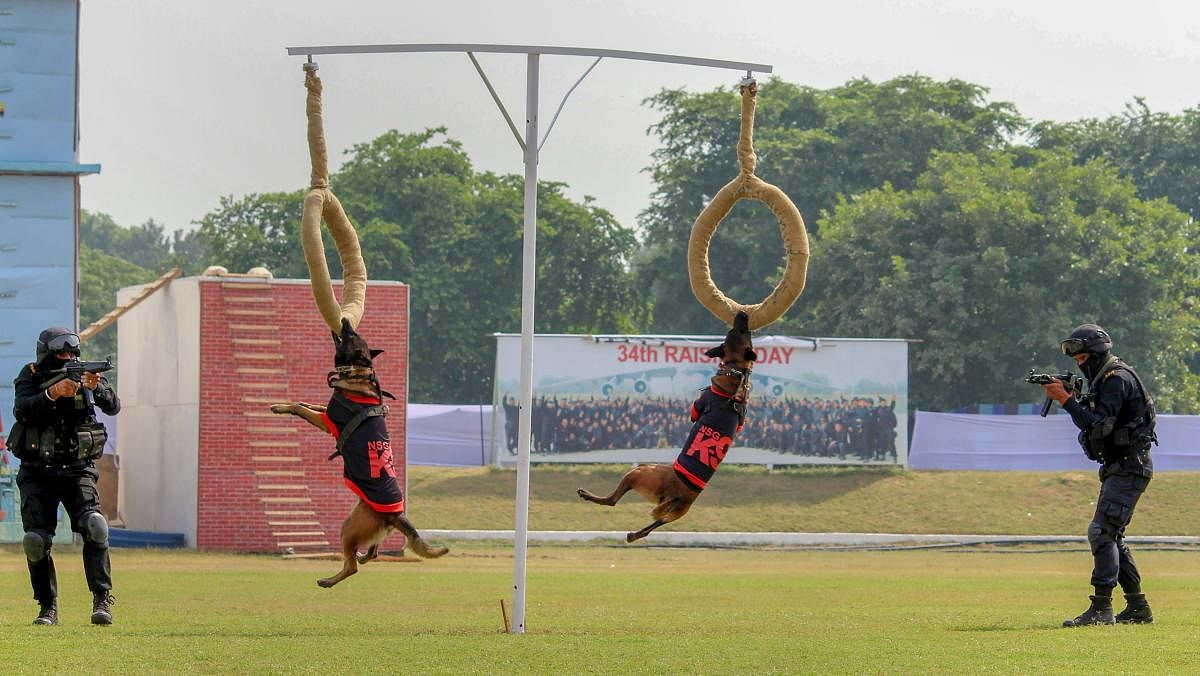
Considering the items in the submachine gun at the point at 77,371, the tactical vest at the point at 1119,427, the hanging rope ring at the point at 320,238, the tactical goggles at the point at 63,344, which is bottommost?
the tactical vest at the point at 1119,427

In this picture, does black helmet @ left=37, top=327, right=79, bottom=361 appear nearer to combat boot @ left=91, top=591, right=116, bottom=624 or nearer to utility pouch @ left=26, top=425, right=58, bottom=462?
utility pouch @ left=26, top=425, right=58, bottom=462

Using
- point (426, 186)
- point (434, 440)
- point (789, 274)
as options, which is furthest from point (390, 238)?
point (789, 274)

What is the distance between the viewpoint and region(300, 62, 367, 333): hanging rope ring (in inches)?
600

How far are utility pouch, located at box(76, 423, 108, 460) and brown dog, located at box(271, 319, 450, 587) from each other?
3851 millimetres

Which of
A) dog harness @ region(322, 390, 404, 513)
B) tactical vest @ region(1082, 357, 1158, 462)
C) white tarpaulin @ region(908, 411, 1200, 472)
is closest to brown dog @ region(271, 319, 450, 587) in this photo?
dog harness @ region(322, 390, 404, 513)

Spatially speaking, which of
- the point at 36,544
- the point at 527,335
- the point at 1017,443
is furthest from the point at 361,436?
the point at 1017,443

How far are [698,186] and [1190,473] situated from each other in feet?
71.4

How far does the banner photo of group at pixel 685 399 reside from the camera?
48469mm

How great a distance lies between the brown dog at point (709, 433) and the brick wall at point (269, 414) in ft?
71.6

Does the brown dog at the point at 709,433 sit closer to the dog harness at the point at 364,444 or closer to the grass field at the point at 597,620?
the grass field at the point at 597,620

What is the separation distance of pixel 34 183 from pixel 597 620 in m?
19.4

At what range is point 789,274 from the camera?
51.8 ft

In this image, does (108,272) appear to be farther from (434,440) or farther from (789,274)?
(789,274)

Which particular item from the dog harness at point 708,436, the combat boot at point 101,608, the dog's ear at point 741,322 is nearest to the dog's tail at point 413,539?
the dog harness at point 708,436
